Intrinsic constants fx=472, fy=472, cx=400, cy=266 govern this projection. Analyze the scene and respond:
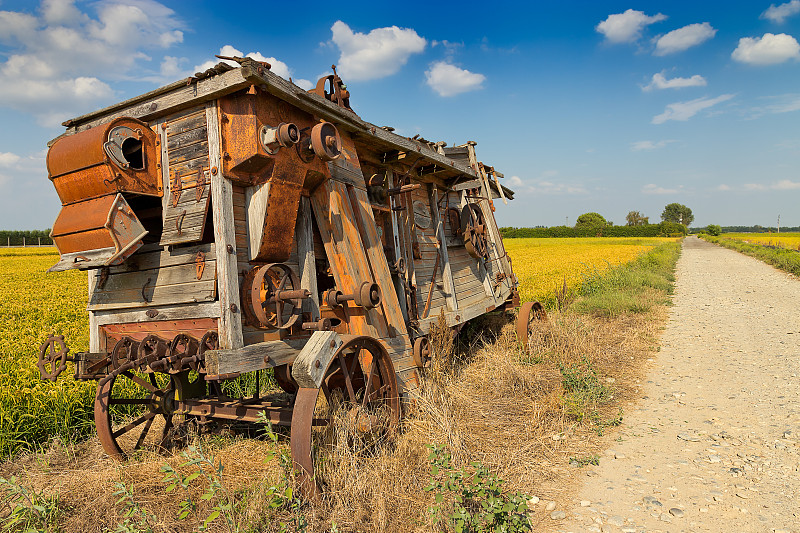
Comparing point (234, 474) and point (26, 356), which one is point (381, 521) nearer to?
point (234, 474)

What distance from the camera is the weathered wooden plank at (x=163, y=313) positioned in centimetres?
383

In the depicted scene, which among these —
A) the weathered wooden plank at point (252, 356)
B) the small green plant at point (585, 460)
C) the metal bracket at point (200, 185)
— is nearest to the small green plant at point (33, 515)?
the weathered wooden plank at point (252, 356)

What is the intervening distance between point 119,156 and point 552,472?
177 inches

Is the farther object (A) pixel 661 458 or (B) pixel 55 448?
(B) pixel 55 448

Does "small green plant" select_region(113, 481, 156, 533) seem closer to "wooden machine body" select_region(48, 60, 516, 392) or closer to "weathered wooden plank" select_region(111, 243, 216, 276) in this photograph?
"wooden machine body" select_region(48, 60, 516, 392)

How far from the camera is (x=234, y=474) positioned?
402cm

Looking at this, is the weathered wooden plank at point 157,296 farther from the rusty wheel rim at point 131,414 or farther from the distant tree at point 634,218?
the distant tree at point 634,218

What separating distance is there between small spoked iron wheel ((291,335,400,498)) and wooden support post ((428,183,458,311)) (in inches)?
100

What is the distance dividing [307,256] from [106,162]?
5.96 feet

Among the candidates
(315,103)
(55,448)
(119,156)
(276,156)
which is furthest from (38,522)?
(315,103)

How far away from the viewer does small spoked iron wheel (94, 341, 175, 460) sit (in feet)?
14.3

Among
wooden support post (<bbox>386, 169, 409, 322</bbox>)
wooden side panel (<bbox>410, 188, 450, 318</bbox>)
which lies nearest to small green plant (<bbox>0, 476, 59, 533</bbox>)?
wooden support post (<bbox>386, 169, 409, 322</bbox>)

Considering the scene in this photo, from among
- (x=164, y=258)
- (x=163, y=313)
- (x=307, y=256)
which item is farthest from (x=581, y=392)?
(x=164, y=258)

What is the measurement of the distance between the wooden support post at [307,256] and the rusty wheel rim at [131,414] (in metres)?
1.60
